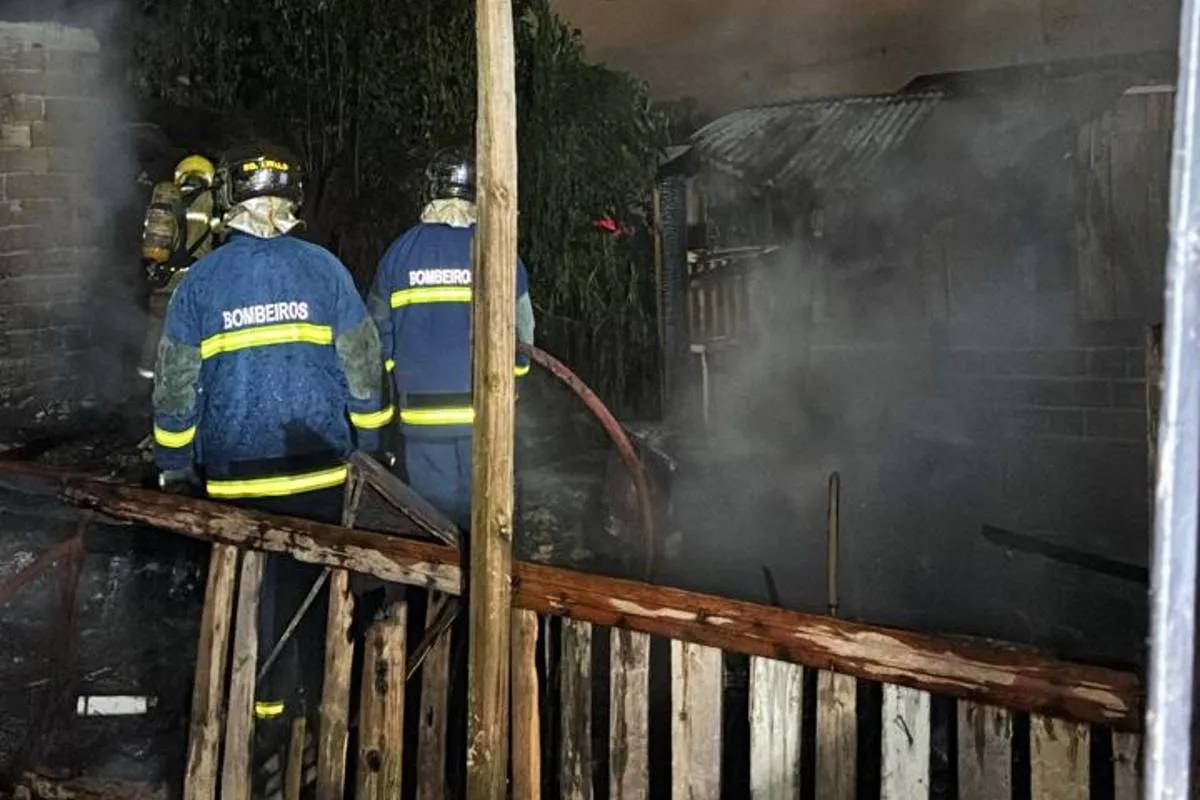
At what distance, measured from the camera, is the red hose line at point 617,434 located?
4.27m

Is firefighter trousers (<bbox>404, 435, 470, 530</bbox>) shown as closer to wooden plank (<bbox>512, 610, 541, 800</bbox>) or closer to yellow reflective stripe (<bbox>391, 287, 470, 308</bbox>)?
yellow reflective stripe (<bbox>391, 287, 470, 308</bbox>)

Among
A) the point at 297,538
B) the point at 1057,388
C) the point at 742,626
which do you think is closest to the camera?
the point at 742,626

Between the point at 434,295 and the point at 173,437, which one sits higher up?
the point at 434,295

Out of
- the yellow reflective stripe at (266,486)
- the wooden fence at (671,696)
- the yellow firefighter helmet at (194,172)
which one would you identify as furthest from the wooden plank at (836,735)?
the yellow firefighter helmet at (194,172)

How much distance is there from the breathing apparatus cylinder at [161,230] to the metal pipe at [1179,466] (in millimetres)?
5270

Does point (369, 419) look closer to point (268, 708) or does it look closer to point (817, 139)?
point (268, 708)

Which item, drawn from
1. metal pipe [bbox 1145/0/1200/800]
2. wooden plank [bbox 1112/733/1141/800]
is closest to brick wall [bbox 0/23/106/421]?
wooden plank [bbox 1112/733/1141/800]

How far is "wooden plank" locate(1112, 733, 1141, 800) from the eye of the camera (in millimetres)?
2414

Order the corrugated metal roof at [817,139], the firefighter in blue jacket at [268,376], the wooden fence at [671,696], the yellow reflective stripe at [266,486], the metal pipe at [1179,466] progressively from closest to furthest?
the metal pipe at [1179,466]
the wooden fence at [671,696]
the firefighter in blue jacket at [268,376]
the yellow reflective stripe at [266,486]
the corrugated metal roof at [817,139]

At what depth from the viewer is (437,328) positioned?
491 centimetres

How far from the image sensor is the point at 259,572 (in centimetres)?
364

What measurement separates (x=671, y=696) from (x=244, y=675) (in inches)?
53.5

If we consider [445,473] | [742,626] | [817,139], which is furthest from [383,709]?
[817,139]

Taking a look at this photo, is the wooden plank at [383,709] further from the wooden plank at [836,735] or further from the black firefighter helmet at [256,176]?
the black firefighter helmet at [256,176]
